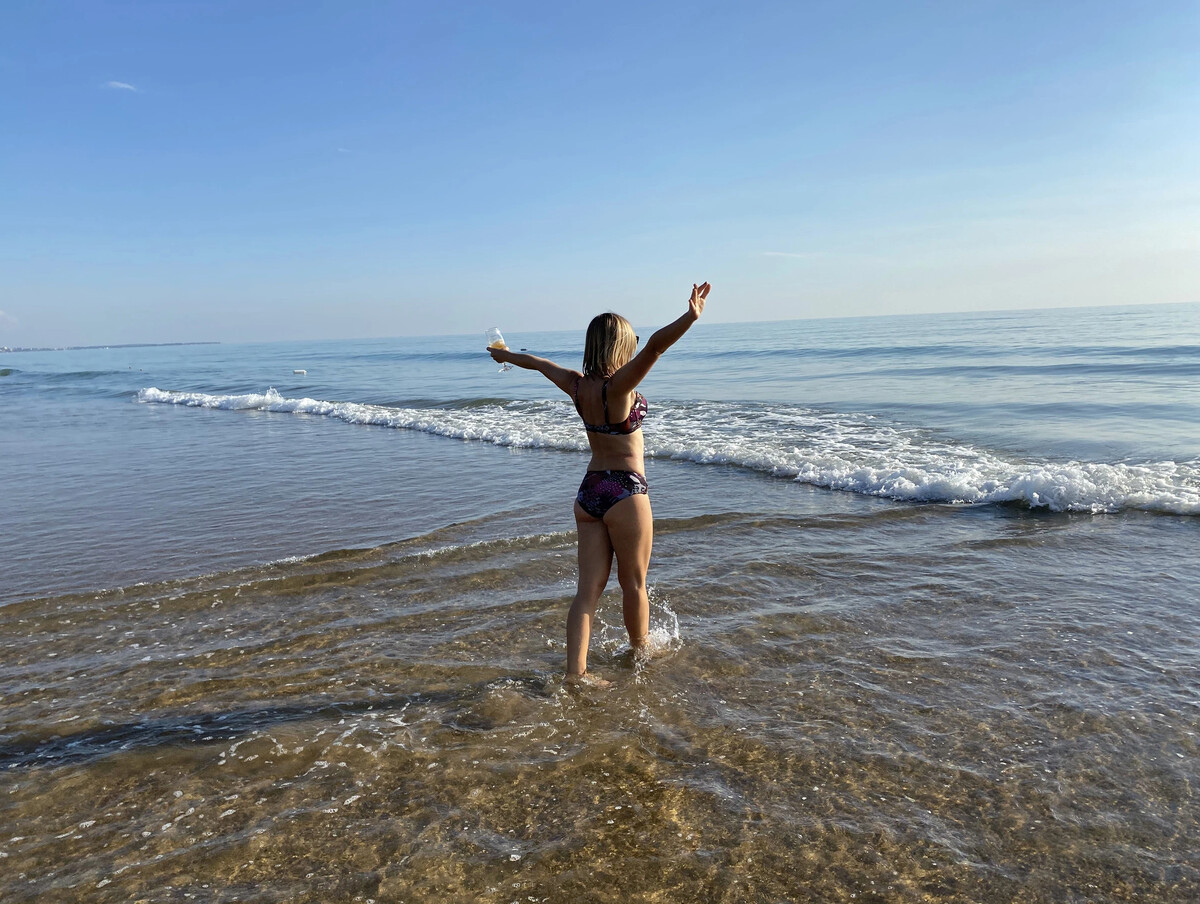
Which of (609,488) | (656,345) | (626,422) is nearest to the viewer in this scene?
(656,345)

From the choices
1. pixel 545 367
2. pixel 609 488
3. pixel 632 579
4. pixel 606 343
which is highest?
pixel 606 343

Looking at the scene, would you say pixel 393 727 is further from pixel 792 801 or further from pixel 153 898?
pixel 792 801

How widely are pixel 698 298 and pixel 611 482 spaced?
1.20 metres

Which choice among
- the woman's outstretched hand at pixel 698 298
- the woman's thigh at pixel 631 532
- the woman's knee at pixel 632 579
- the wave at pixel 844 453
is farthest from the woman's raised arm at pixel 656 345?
the wave at pixel 844 453

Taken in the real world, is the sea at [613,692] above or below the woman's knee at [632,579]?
below

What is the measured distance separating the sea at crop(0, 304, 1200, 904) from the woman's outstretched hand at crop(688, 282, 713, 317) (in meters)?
2.22

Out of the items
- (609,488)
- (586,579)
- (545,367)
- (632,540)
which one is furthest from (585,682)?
(545,367)

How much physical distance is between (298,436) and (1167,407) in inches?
762

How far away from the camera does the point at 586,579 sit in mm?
4352

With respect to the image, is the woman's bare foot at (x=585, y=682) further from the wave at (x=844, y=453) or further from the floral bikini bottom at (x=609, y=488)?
the wave at (x=844, y=453)

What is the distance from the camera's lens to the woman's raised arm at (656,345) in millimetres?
3471

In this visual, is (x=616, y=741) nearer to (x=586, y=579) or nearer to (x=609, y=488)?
(x=586, y=579)

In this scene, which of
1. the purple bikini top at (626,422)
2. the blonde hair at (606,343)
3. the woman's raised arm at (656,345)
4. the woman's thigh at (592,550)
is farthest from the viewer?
the woman's thigh at (592,550)

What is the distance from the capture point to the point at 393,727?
12.8 ft
